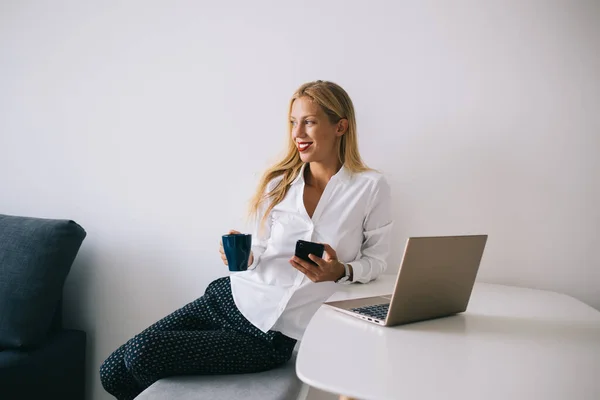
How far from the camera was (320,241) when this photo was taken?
1625 mm

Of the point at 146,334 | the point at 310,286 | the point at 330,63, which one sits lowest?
the point at 146,334

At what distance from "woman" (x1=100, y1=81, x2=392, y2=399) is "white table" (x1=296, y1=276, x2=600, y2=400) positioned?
417mm

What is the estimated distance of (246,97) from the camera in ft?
6.77

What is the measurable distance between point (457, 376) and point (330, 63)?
55.5 inches

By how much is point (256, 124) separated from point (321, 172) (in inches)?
17.5

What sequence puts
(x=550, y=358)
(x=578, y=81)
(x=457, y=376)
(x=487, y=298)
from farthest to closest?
(x=578, y=81)
(x=487, y=298)
(x=550, y=358)
(x=457, y=376)

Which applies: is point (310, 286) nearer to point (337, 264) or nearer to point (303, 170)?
point (337, 264)

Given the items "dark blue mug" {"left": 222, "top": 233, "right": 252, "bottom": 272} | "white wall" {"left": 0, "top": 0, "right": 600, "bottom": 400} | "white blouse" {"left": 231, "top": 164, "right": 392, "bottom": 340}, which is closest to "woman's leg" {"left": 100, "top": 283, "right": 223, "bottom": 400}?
"white blouse" {"left": 231, "top": 164, "right": 392, "bottom": 340}

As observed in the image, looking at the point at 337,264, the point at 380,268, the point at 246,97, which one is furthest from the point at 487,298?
the point at 246,97

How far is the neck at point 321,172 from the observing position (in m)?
1.74

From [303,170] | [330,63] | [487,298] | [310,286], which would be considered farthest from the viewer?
[330,63]

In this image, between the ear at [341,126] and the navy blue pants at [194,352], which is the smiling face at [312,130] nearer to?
the ear at [341,126]

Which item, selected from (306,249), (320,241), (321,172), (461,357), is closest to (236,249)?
(306,249)

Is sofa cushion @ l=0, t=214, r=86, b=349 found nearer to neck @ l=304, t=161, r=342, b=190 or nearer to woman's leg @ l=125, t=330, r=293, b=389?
woman's leg @ l=125, t=330, r=293, b=389
